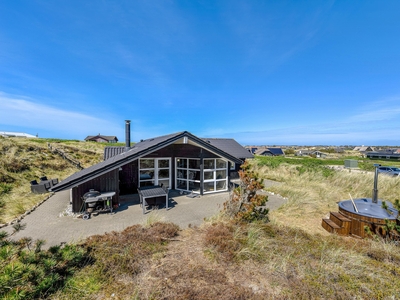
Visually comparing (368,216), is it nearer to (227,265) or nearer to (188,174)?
(227,265)

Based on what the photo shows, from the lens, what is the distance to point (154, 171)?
35.9 feet

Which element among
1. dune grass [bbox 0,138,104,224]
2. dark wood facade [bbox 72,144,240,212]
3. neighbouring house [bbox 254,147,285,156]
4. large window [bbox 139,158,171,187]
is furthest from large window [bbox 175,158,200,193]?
neighbouring house [bbox 254,147,285,156]

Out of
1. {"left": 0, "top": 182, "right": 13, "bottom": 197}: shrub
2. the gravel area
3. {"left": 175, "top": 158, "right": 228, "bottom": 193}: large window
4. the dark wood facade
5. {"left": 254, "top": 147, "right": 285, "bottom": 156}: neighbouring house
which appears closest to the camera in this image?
the gravel area

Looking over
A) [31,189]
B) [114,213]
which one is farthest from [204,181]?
[31,189]

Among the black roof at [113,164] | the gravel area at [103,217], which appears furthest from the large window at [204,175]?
the gravel area at [103,217]

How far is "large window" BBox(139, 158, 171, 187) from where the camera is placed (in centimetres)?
1067

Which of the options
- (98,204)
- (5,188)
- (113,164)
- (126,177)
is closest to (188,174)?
(126,177)

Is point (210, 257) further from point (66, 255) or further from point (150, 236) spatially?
point (66, 255)

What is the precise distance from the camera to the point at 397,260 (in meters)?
4.34

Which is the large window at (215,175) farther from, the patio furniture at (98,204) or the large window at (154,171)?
the patio furniture at (98,204)

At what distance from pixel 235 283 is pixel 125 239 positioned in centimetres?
302

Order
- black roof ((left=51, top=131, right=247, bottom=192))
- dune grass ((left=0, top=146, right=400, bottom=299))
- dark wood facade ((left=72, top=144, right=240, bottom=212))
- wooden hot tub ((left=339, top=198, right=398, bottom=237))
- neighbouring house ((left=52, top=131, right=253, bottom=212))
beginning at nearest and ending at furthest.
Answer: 1. dune grass ((left=0, top=146, right=400, bottom=299))
2. wooden hot tub ((left=339, top=198, right=398, bottom=237))
3. black roof ((left=51, top=131, right=247, bottom=192))
4. dark wood facade ((left=72, top=144, right=240, bottom=212))
5. neighbouring house ((left=52, top=131, right=253, bottom=212))

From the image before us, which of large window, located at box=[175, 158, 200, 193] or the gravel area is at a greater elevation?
large window, located at box=[175, 158, 200, 193]

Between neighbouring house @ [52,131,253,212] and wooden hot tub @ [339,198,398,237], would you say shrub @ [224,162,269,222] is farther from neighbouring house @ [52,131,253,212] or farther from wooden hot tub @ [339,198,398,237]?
neighbouring house @ [52,131,253,212]
